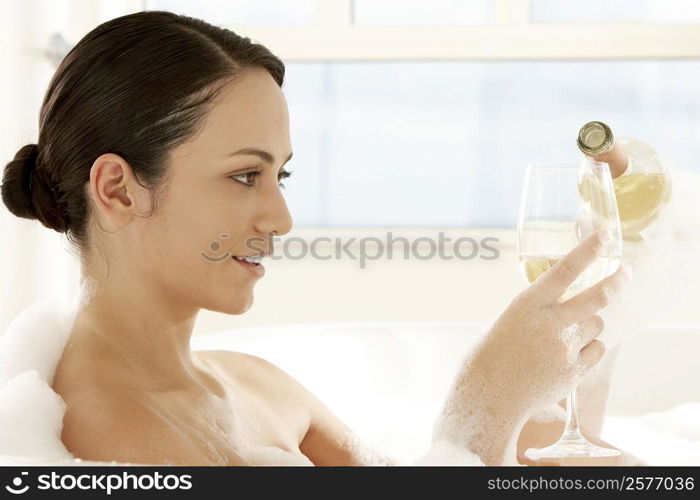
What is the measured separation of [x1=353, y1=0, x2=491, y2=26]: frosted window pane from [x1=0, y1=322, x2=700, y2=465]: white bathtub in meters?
1.63

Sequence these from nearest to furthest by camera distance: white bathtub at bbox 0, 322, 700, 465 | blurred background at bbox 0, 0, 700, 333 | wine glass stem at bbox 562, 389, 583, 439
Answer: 1. wine glass stem at bbox 562, 389, 583, 439
2. white bathtub at bbox 0, 322, 700, 465
3. blurred background at bbox 0, 0, 700, 333

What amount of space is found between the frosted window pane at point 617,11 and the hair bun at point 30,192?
104 inches

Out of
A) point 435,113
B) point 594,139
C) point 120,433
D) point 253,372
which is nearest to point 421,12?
point 435,113

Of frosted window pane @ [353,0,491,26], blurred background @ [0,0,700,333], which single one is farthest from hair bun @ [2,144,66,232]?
frosted window pane @ [353,0,491,26]

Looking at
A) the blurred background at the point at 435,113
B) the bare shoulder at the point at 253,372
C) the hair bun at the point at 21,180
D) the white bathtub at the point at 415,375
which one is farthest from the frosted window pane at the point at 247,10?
the hair bun at the point at 21,180

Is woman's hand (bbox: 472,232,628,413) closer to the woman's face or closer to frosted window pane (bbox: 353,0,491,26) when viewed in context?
the woman's face

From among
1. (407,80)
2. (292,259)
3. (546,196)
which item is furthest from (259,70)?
(407,80)

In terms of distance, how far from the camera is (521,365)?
90 cm

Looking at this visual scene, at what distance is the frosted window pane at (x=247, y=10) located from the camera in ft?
11.3

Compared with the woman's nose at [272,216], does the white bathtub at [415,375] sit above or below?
above

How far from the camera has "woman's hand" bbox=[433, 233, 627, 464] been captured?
0.88 m

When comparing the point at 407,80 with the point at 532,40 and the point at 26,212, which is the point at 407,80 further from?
the point at 26,212

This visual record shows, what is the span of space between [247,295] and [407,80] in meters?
2.51

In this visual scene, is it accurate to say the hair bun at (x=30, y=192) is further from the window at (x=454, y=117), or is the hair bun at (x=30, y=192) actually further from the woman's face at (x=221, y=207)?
the window at (x=454, y=117)
